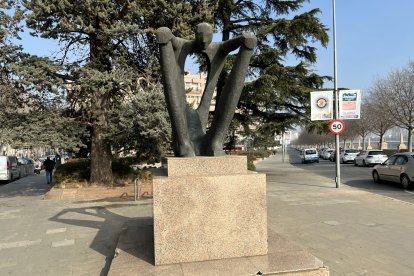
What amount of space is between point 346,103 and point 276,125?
4.41m

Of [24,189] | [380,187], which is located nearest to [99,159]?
[24,189]

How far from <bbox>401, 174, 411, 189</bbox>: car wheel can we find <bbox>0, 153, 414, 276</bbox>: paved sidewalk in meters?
3.44

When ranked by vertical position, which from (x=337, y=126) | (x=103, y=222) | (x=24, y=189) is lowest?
(x=24, y=189)

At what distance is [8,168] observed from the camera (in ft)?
74.4

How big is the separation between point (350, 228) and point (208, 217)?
408 cm

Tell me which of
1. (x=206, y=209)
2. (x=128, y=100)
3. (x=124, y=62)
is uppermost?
(x=124, y=62)

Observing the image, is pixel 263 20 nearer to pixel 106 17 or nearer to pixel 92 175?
pixel 106 17

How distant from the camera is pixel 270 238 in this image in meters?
5.55

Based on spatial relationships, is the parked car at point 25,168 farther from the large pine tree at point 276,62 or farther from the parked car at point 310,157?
the parked car at point 310,157

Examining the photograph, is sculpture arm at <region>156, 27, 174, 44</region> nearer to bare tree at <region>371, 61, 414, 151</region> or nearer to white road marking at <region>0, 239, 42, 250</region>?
white road marking at <region>0, 239, 42, 250</region>

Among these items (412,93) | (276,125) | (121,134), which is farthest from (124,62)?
(412,93)

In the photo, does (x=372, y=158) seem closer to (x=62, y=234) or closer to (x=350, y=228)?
(x=350, y=228)

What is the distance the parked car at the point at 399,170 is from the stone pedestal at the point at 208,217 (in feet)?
39.4

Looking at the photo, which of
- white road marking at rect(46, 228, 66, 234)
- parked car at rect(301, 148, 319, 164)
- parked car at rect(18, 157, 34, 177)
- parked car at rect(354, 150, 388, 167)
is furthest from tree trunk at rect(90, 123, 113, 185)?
parked car at rect(301, 148, 319, 164)
